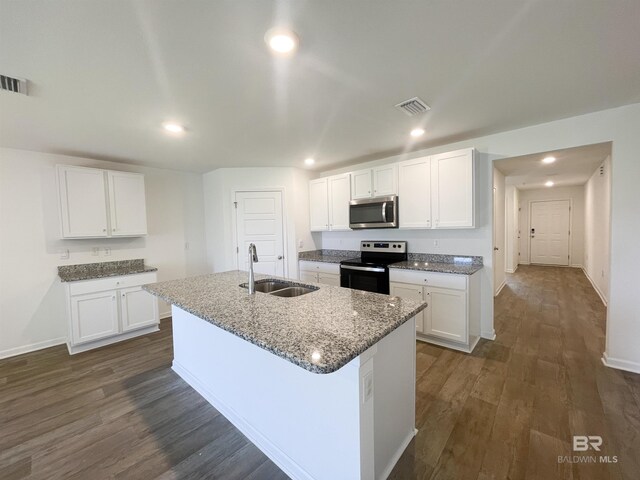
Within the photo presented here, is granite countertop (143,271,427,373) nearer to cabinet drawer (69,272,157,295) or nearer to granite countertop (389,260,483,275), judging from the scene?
granite countertop (389,260,483,275)

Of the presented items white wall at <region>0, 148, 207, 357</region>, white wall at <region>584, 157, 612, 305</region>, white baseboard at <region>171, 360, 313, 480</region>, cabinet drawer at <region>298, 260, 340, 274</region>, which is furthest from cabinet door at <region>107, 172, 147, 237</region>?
white wall at <region>584, 157, 612, 305</region>

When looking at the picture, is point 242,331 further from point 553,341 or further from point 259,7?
point 553,341

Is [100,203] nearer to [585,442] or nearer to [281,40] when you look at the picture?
[281,40]

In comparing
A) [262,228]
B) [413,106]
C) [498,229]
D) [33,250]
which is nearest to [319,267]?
[262,228]

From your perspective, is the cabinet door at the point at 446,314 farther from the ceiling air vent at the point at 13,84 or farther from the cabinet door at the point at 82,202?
the cabinet door at the point at 82,202

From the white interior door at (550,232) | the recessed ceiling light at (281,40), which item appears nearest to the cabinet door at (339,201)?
the recessed ceiling light at (281,40)

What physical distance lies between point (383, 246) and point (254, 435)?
2907 mm

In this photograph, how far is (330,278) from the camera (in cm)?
411

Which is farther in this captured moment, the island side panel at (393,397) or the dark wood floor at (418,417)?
the dark wood floor at (418,417)

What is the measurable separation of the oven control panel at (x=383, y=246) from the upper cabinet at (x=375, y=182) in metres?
0.73

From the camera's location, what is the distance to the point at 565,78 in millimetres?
1909

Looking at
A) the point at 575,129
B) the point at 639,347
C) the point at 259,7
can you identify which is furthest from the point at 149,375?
the point at 575,129

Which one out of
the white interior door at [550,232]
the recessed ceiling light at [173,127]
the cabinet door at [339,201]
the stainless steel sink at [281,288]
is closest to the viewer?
the stainless steel sink at [281,288]
